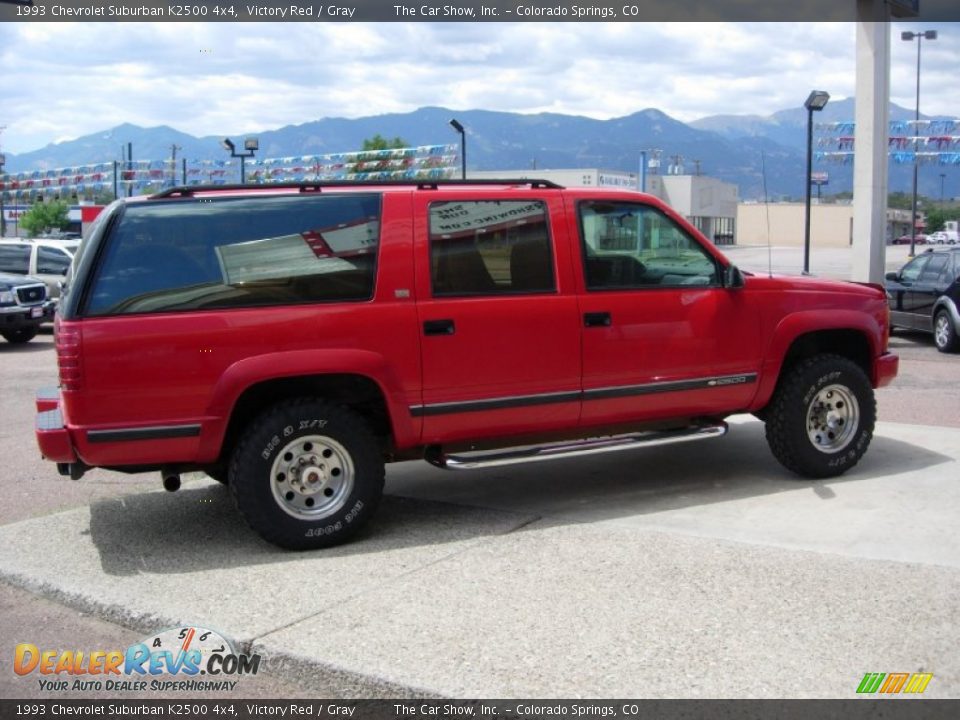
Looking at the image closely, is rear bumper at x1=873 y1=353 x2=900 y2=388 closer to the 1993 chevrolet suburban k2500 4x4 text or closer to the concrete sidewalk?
the 1993 chevrolet suburban k2500 4x4 text

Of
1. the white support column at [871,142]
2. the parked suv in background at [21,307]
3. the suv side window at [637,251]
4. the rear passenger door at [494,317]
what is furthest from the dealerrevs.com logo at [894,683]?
the parked suv in background at [21,307]

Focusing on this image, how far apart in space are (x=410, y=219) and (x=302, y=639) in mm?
2501

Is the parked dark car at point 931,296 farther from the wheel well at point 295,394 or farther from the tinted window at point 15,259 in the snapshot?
the tinted window at point 15,259

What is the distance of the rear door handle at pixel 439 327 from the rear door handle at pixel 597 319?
33.5 inches

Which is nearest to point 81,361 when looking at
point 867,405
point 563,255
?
point 563,255

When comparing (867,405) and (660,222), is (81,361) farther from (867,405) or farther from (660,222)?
(867,405)

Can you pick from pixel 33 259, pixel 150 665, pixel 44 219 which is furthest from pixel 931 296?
pixel 44 219

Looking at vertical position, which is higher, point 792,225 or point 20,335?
point 792,225

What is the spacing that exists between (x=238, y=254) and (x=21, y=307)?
45.5ft

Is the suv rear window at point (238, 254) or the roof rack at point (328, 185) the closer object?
the suv rear window at point (238, 254)

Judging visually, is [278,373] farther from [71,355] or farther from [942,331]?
[942,331]

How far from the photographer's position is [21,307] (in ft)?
57.8

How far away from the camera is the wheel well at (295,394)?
18.2 ft

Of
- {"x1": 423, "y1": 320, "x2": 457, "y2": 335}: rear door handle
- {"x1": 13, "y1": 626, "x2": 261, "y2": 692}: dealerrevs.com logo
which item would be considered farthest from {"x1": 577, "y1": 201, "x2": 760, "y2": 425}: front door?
{"x1": 13, "y1": 626, "x2": 261, "y2": 692}: dealerrevs.com logo
